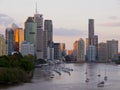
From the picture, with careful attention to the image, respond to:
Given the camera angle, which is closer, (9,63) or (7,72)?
(7,72)

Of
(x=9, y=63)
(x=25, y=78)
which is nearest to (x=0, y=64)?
(x=9, y=63)

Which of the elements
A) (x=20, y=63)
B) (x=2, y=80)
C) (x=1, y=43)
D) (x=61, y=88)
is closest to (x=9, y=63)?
(x=20, y=63)

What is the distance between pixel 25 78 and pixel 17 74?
3535 millimetres

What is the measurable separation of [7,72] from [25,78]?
222 inches

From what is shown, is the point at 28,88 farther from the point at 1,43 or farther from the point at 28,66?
the point at 1,43

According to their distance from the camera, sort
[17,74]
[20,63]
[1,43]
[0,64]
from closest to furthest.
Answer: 1. [17,74]
2. [0,64]
3. [20,63]
4. [1,43]

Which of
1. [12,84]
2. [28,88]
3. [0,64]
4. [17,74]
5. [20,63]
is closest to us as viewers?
[28,88]

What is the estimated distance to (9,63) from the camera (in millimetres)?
79688

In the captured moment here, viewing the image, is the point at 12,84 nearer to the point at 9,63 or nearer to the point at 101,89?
the point at 101,89

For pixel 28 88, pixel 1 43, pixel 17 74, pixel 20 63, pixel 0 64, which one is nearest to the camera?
pixel 28 88

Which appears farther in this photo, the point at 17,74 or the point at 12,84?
the point at 17,74

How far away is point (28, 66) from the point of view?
82.4 m

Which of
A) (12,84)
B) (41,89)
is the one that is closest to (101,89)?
(41,89)

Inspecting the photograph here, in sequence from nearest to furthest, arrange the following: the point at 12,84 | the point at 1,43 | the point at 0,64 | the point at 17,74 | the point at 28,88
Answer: the point at 28,88
the point at 12,84
the point at 17,74
the point at 0,64
the point at 1,43
